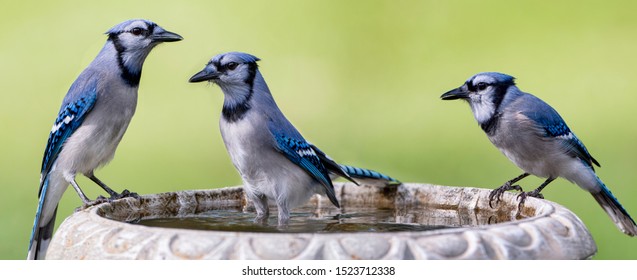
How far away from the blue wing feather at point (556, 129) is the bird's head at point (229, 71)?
1.58m

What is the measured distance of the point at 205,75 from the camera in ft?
11.2

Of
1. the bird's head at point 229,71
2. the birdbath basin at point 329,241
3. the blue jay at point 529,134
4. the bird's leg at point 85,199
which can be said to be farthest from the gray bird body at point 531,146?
the bird's leg at point 85,199

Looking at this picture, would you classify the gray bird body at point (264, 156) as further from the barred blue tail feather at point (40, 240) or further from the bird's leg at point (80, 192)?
the barred blue tail feather at point (40, 240)

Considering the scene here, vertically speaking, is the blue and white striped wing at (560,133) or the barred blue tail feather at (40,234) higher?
the blue and white striped wing at (560,133)

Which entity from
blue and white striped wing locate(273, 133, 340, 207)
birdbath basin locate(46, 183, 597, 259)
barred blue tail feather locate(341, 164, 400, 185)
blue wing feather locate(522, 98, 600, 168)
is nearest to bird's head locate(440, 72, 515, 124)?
blue wing feather locate(522, 98, 600, 168)

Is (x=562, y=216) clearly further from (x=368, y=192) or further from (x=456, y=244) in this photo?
(x=368, y=192)

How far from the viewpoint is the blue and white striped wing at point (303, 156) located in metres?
3.46

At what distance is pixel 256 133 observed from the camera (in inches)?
135

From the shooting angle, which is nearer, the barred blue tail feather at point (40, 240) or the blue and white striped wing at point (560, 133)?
the barred blue tail feather at point (40, 240)

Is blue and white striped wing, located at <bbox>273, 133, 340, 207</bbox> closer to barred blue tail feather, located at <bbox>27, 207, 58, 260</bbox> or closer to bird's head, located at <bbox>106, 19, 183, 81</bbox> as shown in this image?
bird's head, located at <bbox>106, 19, 183, 81</bbox>

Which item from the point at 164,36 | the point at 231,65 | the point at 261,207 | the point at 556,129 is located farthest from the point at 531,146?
the point at 164,36

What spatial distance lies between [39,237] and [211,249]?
203 centimetres

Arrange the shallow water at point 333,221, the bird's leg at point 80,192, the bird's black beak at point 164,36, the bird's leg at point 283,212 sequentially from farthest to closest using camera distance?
the bird's black beak at point 164,36 → the bird's leg at point 80,192 → the bird's leg at point 283,212 → the shallow water at point 333,221

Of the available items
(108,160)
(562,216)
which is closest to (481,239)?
(562,216)
